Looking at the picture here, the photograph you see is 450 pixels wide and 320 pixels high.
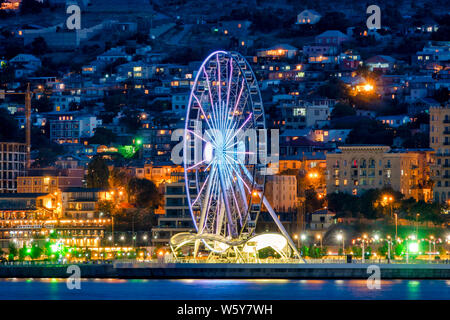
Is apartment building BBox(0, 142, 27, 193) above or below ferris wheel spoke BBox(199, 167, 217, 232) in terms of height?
above

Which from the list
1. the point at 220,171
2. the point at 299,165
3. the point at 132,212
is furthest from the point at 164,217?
the point at 220,171

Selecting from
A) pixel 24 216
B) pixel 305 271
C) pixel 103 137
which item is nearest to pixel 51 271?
pixel 305 271

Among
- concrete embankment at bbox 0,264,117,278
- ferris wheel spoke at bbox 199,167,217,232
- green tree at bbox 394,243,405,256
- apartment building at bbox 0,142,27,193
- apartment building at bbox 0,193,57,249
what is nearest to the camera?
ferris wheel spoke at bbox 199,167,217,232

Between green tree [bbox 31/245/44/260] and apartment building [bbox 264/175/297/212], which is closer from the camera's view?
green tree [bbox 31/245/44/260]

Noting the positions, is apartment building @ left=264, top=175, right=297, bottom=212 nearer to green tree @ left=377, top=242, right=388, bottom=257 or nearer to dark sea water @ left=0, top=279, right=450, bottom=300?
green tree @ left=377, top=242, right=388, bottom=257

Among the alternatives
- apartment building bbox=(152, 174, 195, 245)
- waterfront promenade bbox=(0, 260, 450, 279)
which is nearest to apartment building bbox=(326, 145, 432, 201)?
apartment building bbox=(152, 174, 195, 245)

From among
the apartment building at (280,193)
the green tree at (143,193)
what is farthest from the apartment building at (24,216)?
the apartment building at (280,193)
